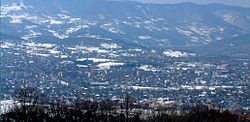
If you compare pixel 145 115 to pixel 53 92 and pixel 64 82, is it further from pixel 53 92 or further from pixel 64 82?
pixel 64 82

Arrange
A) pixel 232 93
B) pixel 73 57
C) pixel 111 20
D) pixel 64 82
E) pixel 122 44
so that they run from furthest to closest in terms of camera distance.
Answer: pixel 111 20, pixel 122 44, pixel 73 57, pixel 64 82, pixel 232 93

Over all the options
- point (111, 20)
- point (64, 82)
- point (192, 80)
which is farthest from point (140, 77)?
point (111, 20)

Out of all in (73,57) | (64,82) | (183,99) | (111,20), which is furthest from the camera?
(111,20)

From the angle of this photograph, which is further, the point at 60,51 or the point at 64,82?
the point at 60,51

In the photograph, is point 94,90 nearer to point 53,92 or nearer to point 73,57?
point 53,92

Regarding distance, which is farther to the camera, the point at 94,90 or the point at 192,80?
the point at 192,80

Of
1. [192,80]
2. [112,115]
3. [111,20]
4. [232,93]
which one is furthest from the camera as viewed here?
[111,20]

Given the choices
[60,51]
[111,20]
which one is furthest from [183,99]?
[111,20]

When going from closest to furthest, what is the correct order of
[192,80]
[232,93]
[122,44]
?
[232,93], [192,80], [122,44]
